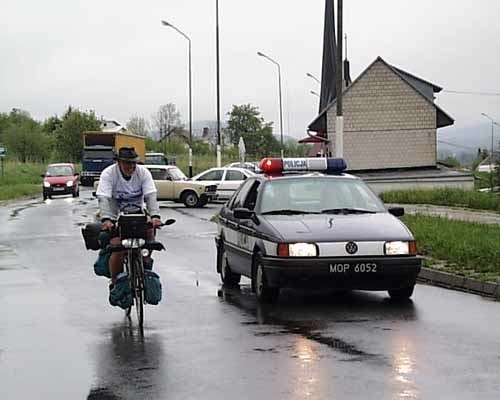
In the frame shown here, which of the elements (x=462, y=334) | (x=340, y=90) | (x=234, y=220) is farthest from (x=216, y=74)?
(x=462, y=334)

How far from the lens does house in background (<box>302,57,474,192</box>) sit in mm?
47781

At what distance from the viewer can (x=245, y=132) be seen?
326 feet

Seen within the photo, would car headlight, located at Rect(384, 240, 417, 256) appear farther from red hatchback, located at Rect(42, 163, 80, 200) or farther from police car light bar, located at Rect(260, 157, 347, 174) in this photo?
red hatchback, located at Rect(42, 163, 80, 200)

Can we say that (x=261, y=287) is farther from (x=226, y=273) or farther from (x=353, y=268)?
(x=226, y=273)

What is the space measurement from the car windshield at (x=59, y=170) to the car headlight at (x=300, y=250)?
40268mm

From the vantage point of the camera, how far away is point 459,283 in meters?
12.8

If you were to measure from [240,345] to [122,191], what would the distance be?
2.39 m

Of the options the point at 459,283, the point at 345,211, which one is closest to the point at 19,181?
the point at 459,283

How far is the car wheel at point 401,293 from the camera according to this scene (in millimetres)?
11211

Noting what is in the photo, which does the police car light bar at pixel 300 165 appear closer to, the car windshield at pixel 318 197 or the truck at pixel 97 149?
the car windshield at pixel 318 197

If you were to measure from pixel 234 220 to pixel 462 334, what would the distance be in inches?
172

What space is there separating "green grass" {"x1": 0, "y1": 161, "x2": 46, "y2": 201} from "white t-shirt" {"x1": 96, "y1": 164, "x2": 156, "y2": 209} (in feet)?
126

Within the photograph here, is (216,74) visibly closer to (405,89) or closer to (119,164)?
(405,89)

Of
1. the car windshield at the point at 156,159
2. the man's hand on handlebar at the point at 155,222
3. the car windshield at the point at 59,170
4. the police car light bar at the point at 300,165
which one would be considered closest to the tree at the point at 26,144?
the car windshield at the point at 156,159
